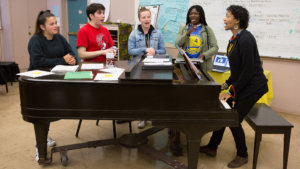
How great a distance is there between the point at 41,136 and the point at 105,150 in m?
0.76

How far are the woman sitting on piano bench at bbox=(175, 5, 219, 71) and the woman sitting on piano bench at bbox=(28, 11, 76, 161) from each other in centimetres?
131

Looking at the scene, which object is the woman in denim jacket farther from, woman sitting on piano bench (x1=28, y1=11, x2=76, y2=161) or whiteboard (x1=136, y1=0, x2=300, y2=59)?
whiteboard (x1=136, y1=0, x2=300, y2=59)

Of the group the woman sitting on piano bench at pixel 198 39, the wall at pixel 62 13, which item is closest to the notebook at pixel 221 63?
the woman sitting on piano bench at pixel 198 39

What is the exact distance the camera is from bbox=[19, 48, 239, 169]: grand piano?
1639 mm

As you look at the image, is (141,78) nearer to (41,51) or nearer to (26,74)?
(26,74)

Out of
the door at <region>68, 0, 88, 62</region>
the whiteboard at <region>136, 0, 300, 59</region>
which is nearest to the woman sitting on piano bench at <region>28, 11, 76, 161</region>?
the whiteboard at <region>136, 0, 300, 59</region>

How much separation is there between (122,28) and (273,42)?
103 inches

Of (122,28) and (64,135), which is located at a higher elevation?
(122,28)

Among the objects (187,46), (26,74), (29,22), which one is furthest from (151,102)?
(29,22)

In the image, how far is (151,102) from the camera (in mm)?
1666

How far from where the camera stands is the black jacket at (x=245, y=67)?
6.02 feet

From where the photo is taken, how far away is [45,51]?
7.60ft

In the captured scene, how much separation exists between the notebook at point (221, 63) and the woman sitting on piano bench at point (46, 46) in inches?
85.2

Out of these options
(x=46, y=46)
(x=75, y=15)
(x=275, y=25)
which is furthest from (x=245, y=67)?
(x=75, y=15)
